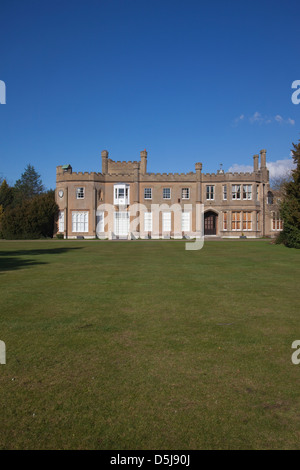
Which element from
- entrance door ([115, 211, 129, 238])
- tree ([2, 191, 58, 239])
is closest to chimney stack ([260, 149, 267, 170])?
entrance door ([115, 211, 129, 238])

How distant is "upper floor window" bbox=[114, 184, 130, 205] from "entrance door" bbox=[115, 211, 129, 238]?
1.55m

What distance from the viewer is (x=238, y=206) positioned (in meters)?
45.8

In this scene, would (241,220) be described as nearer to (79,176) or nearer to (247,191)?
(247,191)

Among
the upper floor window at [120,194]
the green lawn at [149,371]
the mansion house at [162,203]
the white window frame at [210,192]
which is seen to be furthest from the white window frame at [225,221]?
the green lawn at [149,371]

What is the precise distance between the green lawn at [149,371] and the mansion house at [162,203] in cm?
3831

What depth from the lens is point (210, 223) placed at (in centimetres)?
4778

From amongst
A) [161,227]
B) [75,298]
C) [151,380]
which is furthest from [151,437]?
[161,227]

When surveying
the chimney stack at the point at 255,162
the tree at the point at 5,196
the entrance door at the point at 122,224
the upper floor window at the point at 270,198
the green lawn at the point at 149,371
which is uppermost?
the chimney stack at the point at 255,162

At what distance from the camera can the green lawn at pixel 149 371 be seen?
300 centimetres

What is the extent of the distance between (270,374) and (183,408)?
1.33 meters

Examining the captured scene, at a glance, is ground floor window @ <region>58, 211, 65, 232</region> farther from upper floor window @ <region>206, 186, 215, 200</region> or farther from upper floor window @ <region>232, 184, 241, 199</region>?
upper floor window @ <region>232, 184, 241, 199</region>

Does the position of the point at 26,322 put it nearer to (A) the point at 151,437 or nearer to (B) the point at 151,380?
(B) the point at 151,380

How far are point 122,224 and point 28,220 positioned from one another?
1243 cm

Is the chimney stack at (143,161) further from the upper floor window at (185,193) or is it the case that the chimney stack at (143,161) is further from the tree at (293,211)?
the tree at (293,211)
